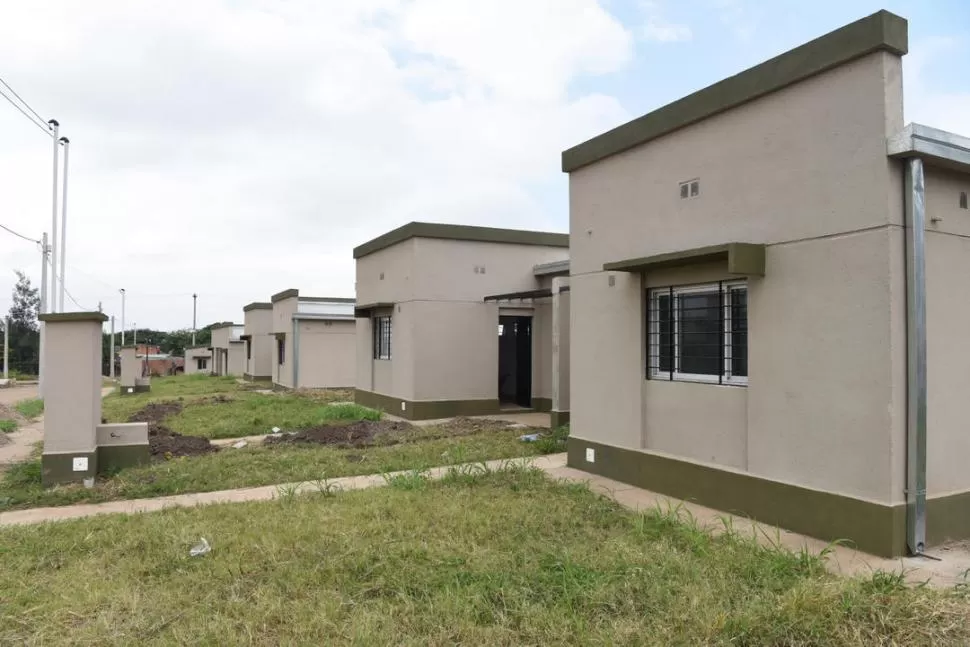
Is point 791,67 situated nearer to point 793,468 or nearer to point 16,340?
point 793,468

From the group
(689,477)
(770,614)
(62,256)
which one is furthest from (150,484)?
(62,256)

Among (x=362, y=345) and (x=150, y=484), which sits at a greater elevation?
(x=362, y=345)

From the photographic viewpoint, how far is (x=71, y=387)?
7953 mm

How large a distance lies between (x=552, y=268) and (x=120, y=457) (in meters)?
9.35

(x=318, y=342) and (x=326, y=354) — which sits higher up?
(x=318, y=342)

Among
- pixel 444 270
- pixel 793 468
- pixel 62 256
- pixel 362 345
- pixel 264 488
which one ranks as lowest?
pixel 264 488

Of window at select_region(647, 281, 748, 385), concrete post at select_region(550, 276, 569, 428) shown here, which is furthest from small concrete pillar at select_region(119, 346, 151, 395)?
window at select_region(647, 281, 748, 385)

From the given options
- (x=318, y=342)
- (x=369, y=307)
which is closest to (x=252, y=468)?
(x=369, y=307)

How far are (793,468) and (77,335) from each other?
Result: 7.94m

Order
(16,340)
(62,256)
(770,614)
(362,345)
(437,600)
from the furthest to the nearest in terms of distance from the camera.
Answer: (16,340)
(62,256)
(362,345)
(437,600)
(770,614)

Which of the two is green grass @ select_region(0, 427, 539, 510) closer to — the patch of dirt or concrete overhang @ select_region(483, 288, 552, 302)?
the patch of dirt

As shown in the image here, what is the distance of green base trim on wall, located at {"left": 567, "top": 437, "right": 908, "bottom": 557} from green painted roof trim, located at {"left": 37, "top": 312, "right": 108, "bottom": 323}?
6147 millimetres

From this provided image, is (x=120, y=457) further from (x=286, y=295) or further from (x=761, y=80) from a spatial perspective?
(x=286, y=295)

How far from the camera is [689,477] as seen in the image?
6938mm
